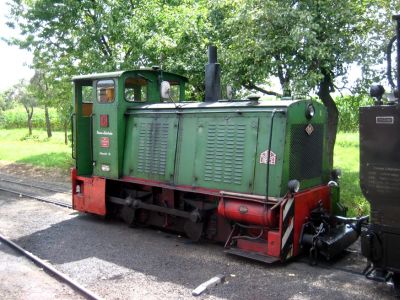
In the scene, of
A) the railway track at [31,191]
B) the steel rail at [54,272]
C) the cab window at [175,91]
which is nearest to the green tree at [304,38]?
the cab window at [175,91]

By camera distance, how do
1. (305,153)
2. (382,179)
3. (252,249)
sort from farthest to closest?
(305,153)
(252,249)
(382,179)

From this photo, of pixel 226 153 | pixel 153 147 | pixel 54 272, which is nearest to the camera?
pixel 54 272

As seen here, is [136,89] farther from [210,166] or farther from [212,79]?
[210,166]

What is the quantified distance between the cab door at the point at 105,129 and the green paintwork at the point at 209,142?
0.06 feet

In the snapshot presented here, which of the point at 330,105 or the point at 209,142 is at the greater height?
the point at 330,105

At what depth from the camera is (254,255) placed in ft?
20.3

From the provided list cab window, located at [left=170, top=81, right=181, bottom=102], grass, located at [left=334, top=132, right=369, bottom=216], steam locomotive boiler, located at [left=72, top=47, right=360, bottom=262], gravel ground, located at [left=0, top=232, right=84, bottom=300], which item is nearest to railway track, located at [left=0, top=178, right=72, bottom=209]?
steam locomotive boiler, located at [left=72, top=47, right=360, bottom=262]

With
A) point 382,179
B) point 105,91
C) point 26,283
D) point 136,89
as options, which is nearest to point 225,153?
point 382,179

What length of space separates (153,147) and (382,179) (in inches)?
164

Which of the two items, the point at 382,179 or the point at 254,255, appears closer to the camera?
the point at 382,179

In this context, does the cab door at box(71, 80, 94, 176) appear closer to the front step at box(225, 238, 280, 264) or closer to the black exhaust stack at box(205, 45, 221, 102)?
the black exhaust stack at box(205, 45, 221, 102)

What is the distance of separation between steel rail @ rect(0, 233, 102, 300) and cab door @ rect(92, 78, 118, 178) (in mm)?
2070

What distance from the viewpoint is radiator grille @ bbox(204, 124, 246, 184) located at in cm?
658

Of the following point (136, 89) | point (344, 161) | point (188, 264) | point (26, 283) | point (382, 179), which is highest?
point (136, 89)
